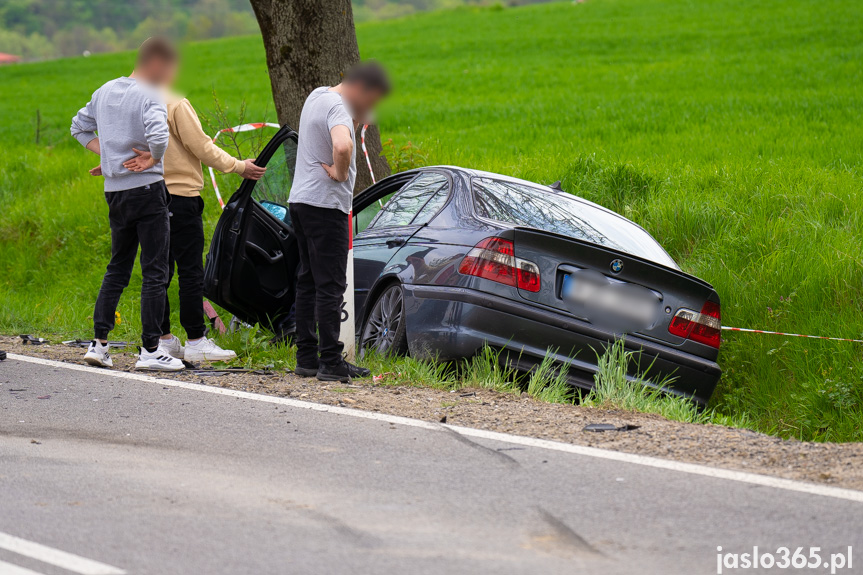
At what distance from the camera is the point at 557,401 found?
5348mm

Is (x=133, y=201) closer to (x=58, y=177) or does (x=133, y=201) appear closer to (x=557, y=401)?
(x=557, y=401)

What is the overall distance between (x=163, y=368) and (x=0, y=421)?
1.38m

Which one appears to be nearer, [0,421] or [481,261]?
[0,421]

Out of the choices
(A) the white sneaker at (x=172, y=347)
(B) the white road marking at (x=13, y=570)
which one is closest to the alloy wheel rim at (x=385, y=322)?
(A) the white sneaker at (x=172, y=347)

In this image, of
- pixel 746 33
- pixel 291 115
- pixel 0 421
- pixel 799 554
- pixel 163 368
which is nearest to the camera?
pixel 799 554

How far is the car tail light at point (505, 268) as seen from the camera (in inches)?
215

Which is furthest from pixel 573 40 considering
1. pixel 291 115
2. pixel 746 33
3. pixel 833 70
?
pixel 291 115

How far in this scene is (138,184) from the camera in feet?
19.8

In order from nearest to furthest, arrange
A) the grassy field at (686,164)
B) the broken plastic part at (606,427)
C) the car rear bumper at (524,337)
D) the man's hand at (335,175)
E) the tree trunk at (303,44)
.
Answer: the broken plastic part at (606,427), the car rear bumper at (524,337), the man's hand at (335,175), the grassy field at (686,164), the tree trunk at (303,44)

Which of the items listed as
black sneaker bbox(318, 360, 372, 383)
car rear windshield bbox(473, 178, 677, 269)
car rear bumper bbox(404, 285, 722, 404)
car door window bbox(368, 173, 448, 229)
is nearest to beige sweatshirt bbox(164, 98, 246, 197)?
car door window bbox(368, 173, 448, 229)

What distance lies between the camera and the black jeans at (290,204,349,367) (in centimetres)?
573

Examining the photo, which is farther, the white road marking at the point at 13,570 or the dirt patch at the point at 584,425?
the dirt patch at the point at 584,425

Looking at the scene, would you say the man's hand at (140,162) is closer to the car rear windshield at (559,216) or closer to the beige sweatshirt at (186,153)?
the beige sweatshirt at (186,153)

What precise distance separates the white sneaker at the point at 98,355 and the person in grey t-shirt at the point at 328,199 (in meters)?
1.58
